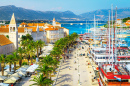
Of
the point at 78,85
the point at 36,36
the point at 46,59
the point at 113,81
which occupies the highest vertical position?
the point at 36,36

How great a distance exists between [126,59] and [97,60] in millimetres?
5427

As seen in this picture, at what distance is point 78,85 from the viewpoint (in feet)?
84.5

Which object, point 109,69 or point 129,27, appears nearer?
point 109,69

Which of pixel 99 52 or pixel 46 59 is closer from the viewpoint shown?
pixel 46 59

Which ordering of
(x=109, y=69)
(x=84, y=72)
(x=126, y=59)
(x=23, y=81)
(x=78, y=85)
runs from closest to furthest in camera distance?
(x=109, y=69), (x=78, y=85), (x=23, y=81), (x=84, y=72), (x=126, y=59)

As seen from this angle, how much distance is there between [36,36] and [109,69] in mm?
43774

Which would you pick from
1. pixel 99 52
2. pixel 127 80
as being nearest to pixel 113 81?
pixel 127 80

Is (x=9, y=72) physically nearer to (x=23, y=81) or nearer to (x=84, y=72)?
(x=23, y=81)

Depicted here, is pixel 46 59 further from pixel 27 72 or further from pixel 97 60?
pixel 97 60

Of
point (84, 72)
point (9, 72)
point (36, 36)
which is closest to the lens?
point (9, 72)

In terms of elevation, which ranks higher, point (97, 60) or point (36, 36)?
point (36, 36)

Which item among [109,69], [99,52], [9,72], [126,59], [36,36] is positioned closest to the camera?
[109,69]

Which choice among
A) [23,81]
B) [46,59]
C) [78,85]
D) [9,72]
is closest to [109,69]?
[78,85]

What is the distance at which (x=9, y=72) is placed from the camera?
29.5m
